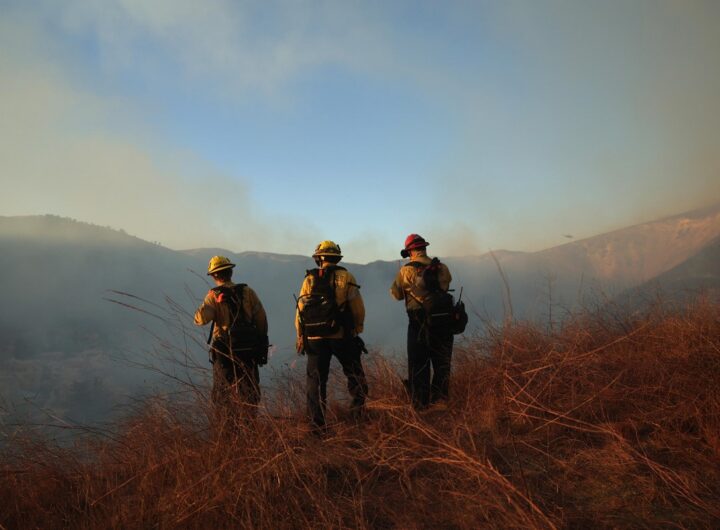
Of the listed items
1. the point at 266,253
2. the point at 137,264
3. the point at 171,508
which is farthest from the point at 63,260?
the point at 171,508

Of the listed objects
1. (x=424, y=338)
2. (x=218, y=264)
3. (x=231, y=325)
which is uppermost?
(x=218, y=264)

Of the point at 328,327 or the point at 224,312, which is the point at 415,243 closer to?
the point at 328,327

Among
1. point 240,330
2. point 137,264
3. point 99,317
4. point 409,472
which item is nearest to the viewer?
point 409,472

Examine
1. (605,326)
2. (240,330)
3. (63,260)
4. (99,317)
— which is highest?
(63,260)

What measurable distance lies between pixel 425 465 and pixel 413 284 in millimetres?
→ 2442

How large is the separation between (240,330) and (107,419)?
4.76 ft

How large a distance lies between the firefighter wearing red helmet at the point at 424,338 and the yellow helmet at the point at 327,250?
2.77ft

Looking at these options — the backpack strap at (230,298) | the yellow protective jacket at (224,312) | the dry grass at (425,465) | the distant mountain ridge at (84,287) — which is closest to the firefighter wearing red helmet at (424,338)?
the dry grass at (425,465)

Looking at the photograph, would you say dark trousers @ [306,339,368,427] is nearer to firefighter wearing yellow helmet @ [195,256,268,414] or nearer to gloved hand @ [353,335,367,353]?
gloved hand @ [353,335,367,353]

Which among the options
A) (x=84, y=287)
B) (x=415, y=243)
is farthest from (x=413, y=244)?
(x=84, y=287)

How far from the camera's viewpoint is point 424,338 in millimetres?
5000

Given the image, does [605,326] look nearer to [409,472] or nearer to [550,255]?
[409,472]

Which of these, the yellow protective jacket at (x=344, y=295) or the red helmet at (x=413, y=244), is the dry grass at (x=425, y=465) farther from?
the red helmet at (x=413, y=244)

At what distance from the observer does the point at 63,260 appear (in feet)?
383
